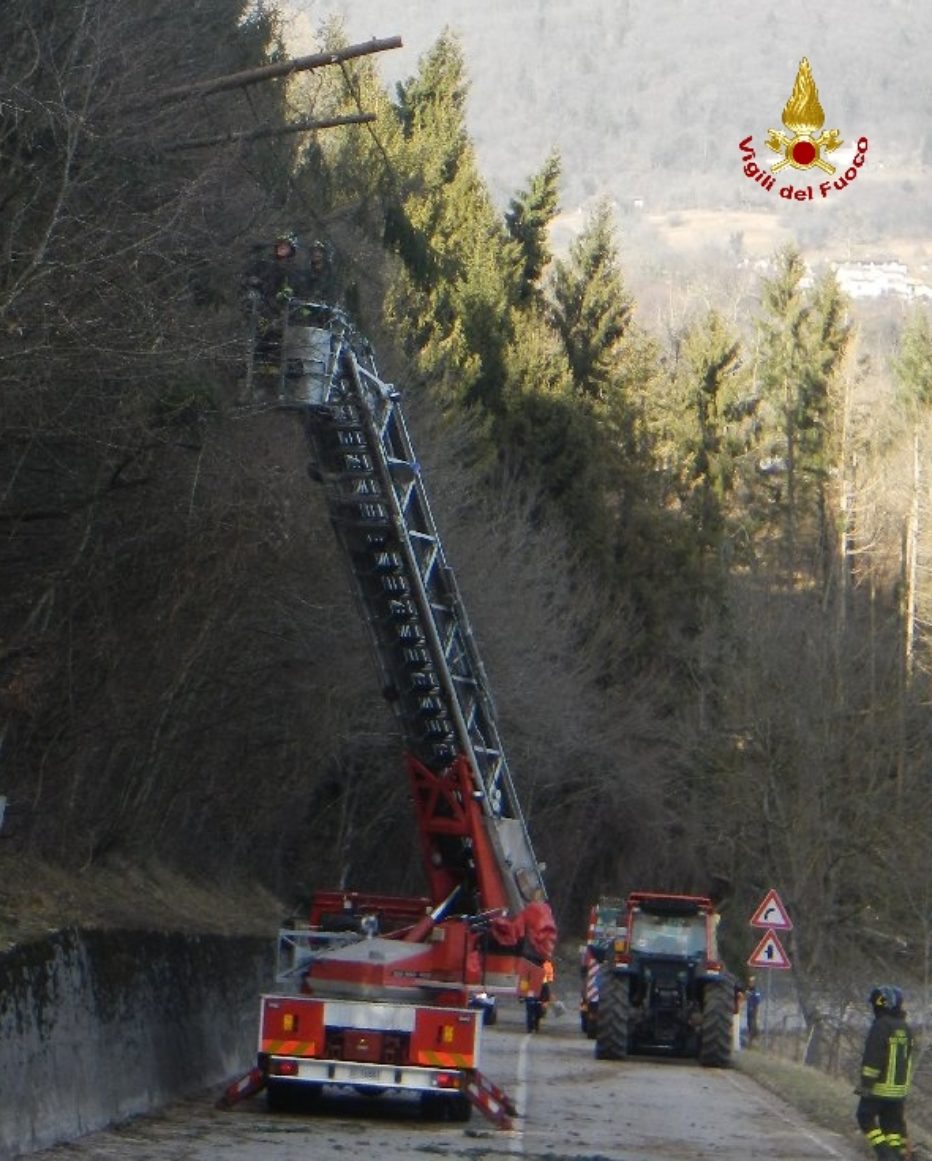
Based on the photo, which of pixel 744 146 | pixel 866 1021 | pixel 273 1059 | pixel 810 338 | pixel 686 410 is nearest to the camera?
pixel 273 1059

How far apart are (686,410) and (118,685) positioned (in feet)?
151

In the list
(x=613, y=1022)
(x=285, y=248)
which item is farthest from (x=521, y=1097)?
(x=285, y=248)

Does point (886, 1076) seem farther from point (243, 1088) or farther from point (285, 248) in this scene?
point (285, 248)

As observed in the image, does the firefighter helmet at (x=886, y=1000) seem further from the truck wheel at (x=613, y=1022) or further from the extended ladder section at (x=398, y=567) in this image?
the truck wheel at (x=613, y=1022)

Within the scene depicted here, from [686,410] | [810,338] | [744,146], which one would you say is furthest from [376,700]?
[810,338]

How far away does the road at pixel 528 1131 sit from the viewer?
1504cm

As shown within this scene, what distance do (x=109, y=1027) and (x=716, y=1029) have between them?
14.3 m

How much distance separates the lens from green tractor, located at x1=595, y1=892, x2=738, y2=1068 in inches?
1122

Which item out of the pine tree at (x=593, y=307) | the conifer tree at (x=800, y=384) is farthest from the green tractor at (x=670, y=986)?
the conifer tree at (x=800, y=384)

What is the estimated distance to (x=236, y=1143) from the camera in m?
15.3

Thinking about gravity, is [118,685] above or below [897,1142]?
above

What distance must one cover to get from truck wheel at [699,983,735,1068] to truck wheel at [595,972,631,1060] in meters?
1.10

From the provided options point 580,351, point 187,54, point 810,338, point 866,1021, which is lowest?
point 866,1021

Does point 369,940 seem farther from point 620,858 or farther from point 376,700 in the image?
point 620,858
